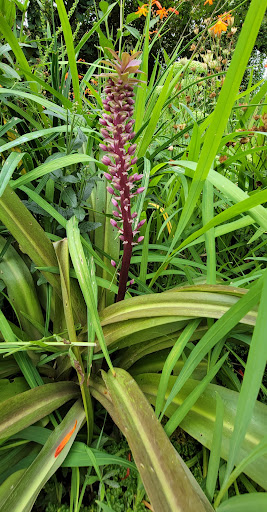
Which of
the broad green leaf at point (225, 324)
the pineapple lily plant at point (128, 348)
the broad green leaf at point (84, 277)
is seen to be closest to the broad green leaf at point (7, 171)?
the pineapple lily plant at point (128, 348)

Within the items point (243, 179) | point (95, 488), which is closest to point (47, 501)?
point (95, 488)

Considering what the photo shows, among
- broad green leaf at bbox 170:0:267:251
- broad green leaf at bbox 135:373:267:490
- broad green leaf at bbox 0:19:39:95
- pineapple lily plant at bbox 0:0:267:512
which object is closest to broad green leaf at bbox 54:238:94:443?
pineapple lily plant at bbox 0:0:267:512

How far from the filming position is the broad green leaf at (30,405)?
2.16 feet

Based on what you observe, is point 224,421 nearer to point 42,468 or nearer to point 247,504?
point 247,504

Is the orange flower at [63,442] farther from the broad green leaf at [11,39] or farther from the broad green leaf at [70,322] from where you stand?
the broad green leaf at [11,39]

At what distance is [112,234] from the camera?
1064mm

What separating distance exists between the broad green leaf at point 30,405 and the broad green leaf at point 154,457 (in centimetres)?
15

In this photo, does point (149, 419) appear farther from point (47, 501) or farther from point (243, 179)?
point (243, 179)

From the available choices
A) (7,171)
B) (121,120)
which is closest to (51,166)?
(7,171)

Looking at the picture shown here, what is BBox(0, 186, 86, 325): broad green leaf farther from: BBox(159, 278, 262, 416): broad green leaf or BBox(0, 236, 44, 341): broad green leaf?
BBox(159, 278, 262, 416): broad green leaf

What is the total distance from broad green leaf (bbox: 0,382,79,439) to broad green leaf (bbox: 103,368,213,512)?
15 cm

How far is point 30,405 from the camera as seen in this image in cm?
72

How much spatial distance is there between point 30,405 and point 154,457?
0.31m

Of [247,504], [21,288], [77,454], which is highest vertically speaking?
[247,504]
